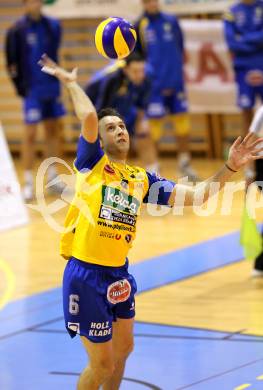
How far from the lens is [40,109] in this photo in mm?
14500

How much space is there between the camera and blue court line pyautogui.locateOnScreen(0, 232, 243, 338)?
8688mm

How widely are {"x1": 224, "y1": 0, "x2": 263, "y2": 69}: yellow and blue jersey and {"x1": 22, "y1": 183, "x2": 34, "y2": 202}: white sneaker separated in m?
3.60

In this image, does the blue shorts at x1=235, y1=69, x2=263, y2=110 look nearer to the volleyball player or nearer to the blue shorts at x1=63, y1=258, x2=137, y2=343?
the volleyball player

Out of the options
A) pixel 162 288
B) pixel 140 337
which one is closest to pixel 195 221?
pixel 162 288

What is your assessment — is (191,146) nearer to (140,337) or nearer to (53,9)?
(53,9)

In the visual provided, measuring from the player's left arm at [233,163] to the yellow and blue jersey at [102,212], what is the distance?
1.22ft

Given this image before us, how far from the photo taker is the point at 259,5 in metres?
14.7

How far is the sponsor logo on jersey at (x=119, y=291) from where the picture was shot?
5.69m

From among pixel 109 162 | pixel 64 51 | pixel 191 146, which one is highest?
pixel 109 162

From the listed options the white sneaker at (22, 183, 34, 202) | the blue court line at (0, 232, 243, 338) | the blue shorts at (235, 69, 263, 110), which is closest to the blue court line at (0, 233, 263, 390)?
the blue court line at (0, 232, 243, 338)

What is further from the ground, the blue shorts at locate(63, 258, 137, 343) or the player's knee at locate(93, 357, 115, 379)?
the blue shorts at locate(63, 258, 137, 343)

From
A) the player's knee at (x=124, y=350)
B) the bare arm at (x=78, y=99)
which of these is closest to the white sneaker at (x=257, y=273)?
the player's knee at (x=124, y=350)

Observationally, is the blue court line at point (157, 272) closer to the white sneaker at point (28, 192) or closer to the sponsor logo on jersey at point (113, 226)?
the sponsor logo on jersey at point (113, 226)

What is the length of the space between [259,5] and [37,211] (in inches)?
170
